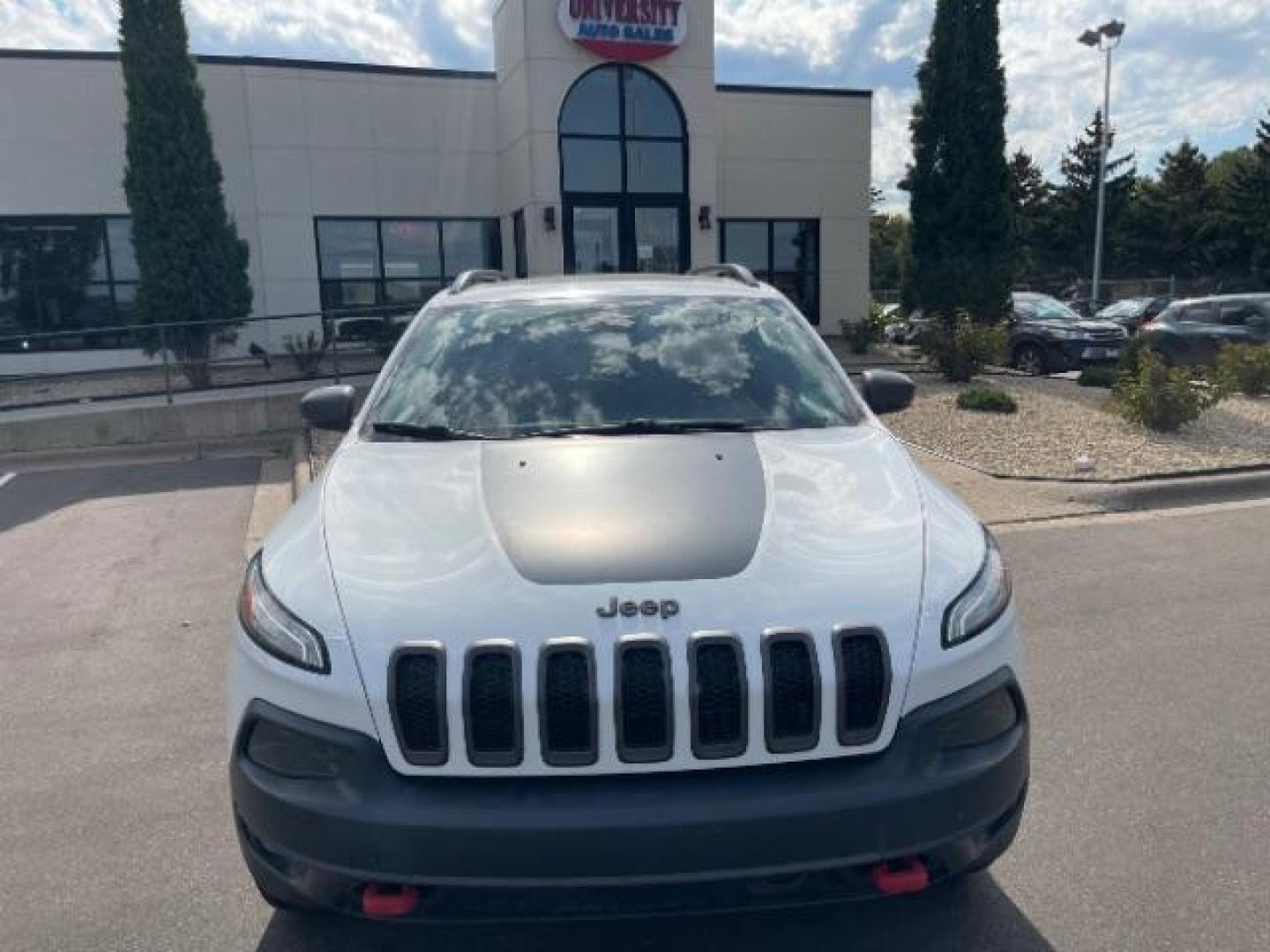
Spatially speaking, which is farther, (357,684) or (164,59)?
(164,59)

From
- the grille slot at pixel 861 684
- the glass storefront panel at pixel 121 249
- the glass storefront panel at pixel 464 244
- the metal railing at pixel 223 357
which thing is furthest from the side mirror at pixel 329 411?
the glass storefront panel at pixel 121 249

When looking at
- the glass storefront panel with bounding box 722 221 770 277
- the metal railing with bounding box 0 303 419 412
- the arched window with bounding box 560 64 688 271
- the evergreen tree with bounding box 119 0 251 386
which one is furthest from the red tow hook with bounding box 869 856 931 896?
the glass storefront panel with bounding box 722 221 770 277

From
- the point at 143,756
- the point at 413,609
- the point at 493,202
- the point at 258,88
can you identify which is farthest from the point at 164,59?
the point at 413,609

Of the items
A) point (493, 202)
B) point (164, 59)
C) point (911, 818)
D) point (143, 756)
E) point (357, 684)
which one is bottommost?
point (143, 756)

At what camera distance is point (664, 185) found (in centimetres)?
1748

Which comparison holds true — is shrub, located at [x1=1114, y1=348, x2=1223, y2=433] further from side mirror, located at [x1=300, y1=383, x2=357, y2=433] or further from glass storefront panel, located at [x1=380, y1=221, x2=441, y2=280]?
glass storefront panel, located at [x1=380, y1=221, x2=441, y2=280]

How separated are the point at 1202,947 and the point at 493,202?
18.0 meters

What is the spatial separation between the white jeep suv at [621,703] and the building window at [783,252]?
17982 millimetres

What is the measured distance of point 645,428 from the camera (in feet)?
10.5

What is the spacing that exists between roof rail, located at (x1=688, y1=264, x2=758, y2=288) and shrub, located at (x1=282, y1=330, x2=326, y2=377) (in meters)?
9.07

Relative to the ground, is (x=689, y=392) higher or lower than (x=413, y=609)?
higher

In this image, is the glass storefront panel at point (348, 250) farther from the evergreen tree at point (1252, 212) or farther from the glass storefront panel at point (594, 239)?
the evergreen tree at point (1252, 212)

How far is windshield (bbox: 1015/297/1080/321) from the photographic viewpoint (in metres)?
17.5

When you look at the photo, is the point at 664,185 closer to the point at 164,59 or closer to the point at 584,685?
the point at 164,59
